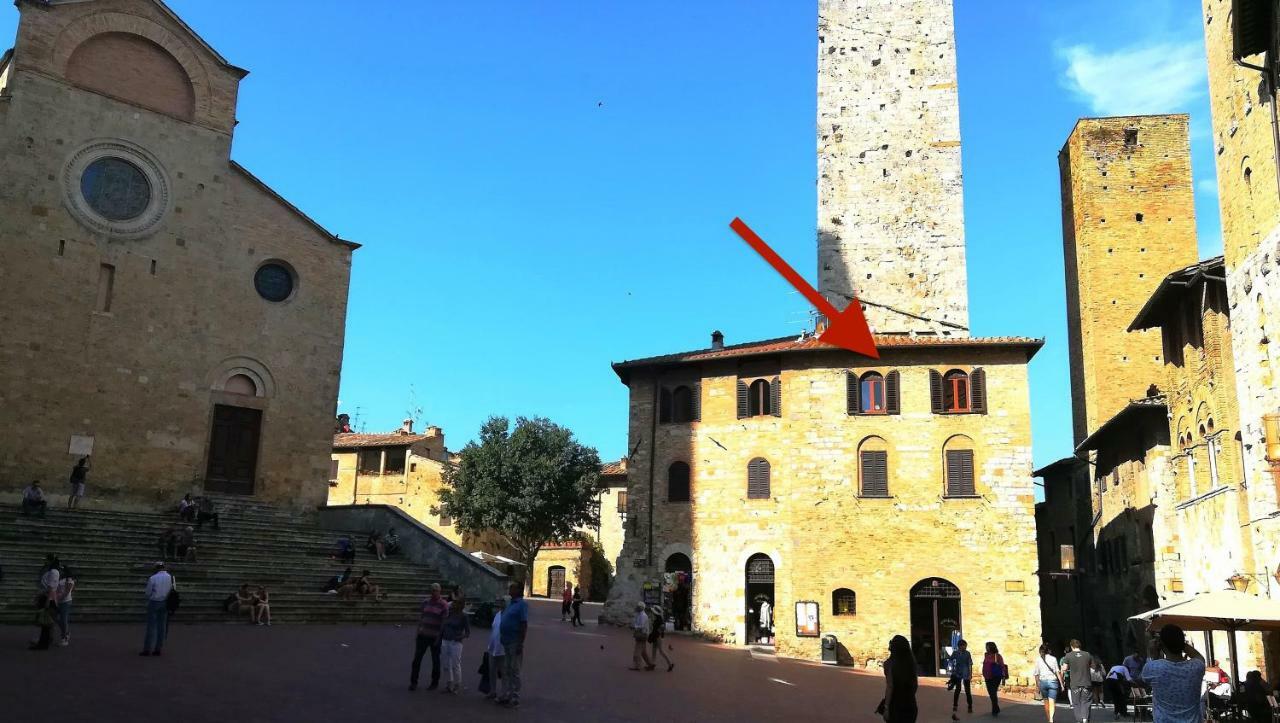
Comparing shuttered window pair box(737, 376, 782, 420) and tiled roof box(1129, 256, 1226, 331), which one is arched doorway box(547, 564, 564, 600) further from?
tiled roof box(1129, 256, 1226, 331)

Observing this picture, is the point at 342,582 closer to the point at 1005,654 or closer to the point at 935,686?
the point at 935,686

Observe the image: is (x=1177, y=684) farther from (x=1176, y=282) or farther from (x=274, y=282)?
(x=274, y=282)

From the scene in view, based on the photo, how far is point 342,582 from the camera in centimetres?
Answer: 2198

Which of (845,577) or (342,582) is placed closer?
(342,582)

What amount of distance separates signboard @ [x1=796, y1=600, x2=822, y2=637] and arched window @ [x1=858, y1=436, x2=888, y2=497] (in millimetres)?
3682

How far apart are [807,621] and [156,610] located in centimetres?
1878

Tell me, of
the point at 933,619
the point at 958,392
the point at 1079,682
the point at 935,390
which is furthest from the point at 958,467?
the point at 1079,682

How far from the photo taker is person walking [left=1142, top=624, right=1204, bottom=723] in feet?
23.2

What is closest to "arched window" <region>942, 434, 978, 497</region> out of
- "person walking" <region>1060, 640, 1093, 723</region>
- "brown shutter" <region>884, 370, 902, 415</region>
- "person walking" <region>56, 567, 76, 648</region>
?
"brown shutter" <region>884, 370, 902, 415</region>

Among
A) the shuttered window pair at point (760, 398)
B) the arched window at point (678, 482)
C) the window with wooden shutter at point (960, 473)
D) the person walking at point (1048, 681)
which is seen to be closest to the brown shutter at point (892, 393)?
the window with wooden shutter at point (960, 473)

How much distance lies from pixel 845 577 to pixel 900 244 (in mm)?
12616

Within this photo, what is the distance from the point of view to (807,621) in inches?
1078

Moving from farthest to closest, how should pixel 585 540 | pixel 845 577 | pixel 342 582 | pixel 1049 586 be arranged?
pixel 585 540
pixel 1049 586
pixel 845 577
pixel 342 582

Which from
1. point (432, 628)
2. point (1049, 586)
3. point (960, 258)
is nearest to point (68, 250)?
point (432, 628)
